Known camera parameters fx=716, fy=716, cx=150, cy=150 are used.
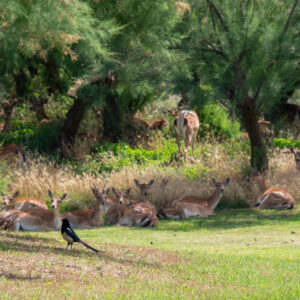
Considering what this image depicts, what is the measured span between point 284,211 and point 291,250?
5.97 metres

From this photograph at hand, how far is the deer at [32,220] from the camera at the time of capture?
1636 cm

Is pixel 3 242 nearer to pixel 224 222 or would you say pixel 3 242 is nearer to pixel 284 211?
pixel 224 222

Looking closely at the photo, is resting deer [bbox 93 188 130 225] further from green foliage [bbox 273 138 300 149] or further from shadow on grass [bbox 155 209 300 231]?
green foliage [bbox 273 138 300 149]

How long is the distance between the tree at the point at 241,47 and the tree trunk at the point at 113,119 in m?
8.37

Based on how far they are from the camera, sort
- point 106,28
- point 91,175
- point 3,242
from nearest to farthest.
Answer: point 3,242 < point 106,28 < point 91,175

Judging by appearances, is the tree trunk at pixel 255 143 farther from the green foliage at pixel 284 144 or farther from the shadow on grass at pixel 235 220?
the green foliage at pixel 284 144

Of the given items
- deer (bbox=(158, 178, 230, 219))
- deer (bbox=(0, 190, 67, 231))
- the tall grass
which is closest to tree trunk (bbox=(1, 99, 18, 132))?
the tall grass

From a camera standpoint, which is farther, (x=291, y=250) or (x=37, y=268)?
(x=291, y=250)

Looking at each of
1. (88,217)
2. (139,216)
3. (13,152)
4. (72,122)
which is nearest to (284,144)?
(72,122)

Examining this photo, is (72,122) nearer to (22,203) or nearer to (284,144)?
(284,144)

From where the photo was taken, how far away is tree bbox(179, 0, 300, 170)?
1834cm

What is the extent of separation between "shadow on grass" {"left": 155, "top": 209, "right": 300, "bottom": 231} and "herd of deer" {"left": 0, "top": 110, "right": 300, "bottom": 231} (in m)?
0.27

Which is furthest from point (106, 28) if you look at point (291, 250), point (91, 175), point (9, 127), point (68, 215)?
point (9, 127)

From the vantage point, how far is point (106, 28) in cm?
1529
